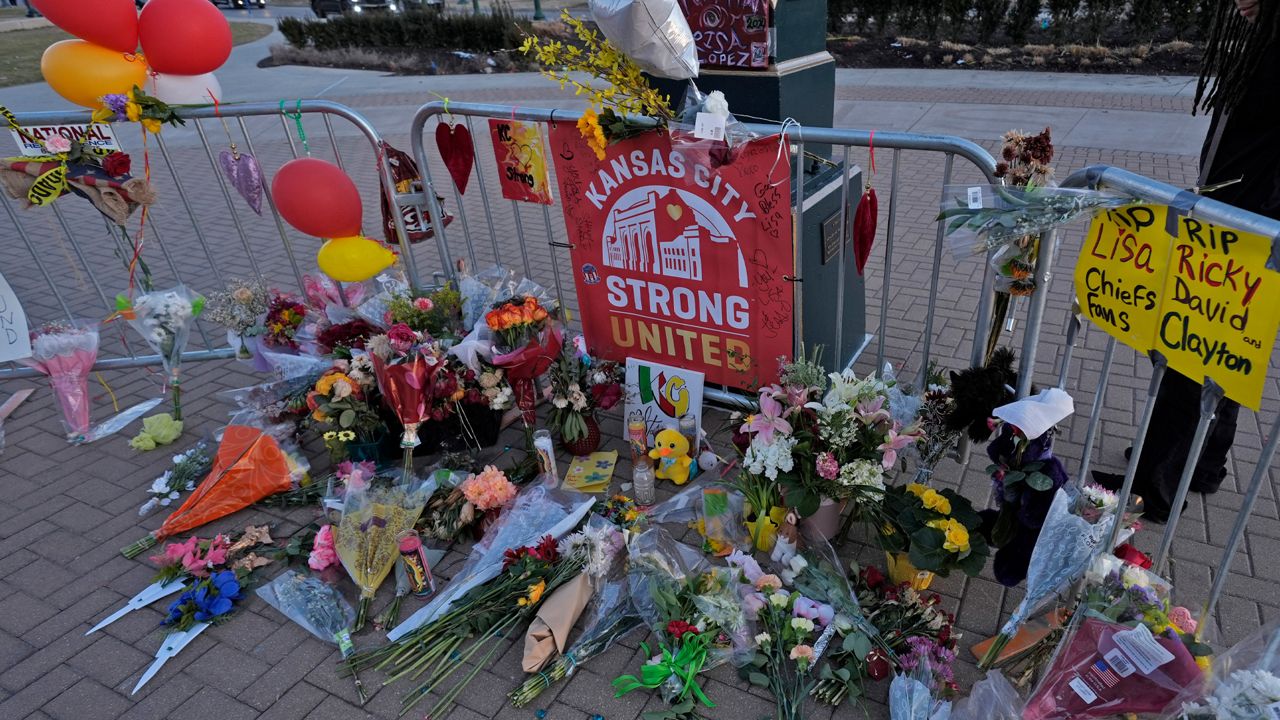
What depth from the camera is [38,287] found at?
22.3 feet

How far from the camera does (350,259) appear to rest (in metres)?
4.27

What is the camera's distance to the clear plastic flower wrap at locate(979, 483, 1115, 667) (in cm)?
246

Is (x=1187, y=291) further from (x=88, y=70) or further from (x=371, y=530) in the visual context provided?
(x=88, y=70)

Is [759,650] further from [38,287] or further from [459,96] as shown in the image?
[459,96]

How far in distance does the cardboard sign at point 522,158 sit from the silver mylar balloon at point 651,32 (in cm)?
91

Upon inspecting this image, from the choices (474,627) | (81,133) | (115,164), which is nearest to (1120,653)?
(474,627)

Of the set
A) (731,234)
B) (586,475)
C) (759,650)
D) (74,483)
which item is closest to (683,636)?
(759,650)

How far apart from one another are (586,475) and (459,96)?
455 inches

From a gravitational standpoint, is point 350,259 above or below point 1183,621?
above

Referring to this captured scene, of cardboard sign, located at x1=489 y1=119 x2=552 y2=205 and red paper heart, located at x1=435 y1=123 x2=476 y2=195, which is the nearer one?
cardboard sign, located at x1=489 y1=119 x2=552 y2=205

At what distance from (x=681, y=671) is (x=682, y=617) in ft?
0.79

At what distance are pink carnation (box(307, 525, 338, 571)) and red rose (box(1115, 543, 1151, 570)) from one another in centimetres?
329

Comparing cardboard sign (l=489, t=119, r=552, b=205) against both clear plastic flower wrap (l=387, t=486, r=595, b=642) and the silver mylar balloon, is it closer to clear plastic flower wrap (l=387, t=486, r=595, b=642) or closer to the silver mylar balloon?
the silver mylar balloon

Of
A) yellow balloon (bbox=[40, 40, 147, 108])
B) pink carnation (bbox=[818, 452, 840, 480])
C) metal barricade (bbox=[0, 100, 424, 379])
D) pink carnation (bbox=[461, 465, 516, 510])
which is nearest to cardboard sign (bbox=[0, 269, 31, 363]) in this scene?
metal barricade (bbox=[0, 100, 424, 379])
